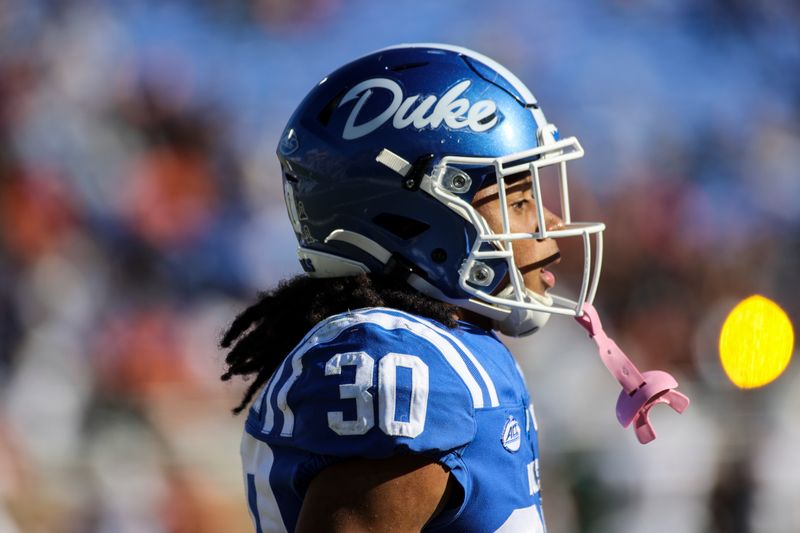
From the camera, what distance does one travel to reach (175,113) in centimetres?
464

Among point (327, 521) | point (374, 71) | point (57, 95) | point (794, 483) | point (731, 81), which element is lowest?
point (794, 483)

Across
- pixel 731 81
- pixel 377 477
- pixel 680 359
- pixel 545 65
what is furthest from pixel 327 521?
pixel 731 81

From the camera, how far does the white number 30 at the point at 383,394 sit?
1303mm

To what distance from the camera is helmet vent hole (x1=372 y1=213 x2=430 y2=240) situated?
64.4 inches

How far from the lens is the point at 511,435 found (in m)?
1.49

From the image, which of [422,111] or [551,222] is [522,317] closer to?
[551,222]

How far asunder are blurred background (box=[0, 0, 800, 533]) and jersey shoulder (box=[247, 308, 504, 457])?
2.82 m

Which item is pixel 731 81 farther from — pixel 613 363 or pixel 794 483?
pixel 613 363

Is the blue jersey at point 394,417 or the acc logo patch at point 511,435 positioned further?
the acc logo patch at point 511,435

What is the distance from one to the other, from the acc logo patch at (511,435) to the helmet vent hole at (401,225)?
0.34 metres

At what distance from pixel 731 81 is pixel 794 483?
1.97 m

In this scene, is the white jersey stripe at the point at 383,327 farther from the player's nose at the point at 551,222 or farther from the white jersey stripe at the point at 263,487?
the player's nose at the point at 551,222

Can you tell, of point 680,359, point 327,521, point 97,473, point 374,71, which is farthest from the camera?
point 680,359

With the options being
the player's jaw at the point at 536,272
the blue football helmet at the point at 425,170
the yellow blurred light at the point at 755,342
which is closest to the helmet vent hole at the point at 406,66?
the blue football helmet at the point at 425,170
